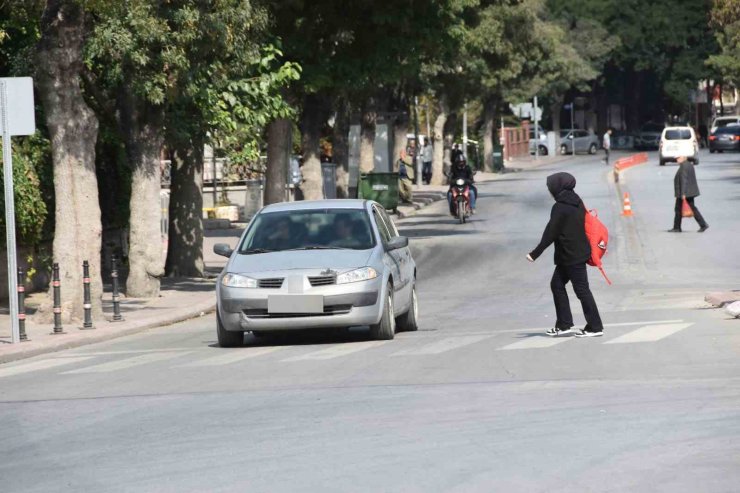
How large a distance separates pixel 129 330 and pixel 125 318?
4.09 ft

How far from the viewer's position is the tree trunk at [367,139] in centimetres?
5150

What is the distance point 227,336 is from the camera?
16203mm

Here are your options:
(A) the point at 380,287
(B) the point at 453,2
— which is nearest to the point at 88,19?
(A) the point at 380,287

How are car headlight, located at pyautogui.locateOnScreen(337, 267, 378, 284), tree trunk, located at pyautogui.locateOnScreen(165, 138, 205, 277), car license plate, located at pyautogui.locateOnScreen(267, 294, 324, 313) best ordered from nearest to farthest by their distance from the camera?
car license plate, located at pyautogui.locateOnScreen(267, 294, 324, 313) → car headlight, located at pyautogui.locateOnScreen(337, 267, 378, 284) → tree trunk, located at pyautogui.locateOnScreen(165, 138, 205, 277)

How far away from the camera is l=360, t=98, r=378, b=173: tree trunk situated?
5150cm

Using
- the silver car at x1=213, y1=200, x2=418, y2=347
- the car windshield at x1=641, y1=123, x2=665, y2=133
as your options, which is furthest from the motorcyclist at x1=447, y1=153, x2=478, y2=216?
the car windshield at x1=641, y1=123, x2=665, y2=133

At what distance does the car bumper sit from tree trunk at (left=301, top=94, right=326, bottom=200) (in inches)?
820

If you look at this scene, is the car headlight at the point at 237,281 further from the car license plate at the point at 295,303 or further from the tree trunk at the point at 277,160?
the tree trunk at the point at 277,160

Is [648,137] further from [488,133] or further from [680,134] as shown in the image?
[680,134]

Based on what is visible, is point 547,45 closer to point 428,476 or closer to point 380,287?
point 380,287

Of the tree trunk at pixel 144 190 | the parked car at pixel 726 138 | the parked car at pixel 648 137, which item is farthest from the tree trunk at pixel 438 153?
the tree trunk at pixel 144 190

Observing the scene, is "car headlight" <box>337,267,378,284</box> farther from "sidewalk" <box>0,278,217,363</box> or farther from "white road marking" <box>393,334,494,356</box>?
"sidewalk" <box>0,278,217,363</box>

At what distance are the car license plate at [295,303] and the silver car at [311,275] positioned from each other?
1cm

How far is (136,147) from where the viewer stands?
23.0 m
